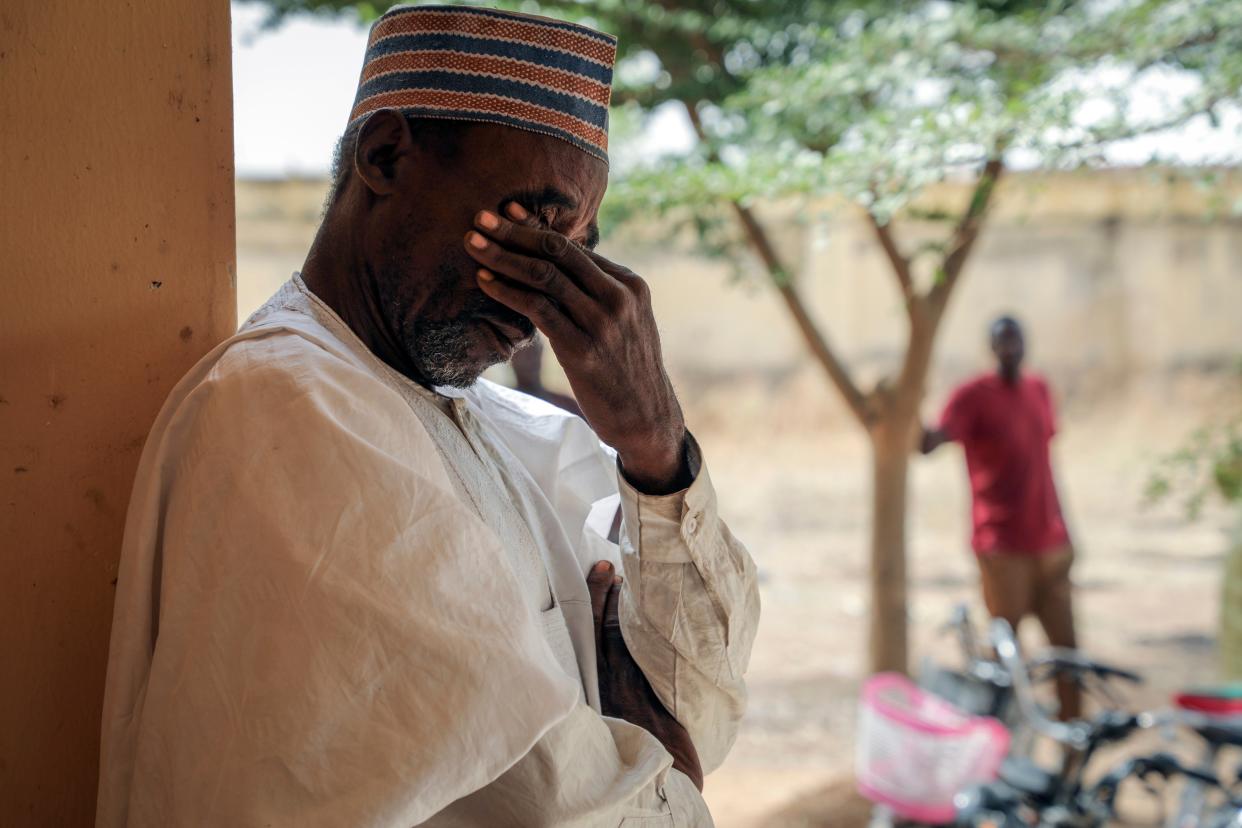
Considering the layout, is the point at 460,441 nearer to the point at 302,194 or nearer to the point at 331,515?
the point at 331,515

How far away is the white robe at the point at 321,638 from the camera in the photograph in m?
1.23

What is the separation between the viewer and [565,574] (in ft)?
6.22

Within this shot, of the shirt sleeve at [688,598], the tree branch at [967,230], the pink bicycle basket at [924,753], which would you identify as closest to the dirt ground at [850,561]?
the pink bicycle basket at [924,753]

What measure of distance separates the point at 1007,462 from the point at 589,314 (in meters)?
5.16

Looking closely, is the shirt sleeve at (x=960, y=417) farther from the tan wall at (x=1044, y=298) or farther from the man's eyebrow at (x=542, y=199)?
the tan wall at (x=1044, y=298)

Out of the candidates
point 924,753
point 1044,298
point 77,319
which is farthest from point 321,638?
point 1044,298

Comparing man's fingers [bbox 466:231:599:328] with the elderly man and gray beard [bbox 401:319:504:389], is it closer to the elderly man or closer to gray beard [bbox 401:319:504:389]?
the elderly man

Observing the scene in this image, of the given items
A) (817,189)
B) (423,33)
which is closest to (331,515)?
(423,33)

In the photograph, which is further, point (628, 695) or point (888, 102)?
point (888, 102)

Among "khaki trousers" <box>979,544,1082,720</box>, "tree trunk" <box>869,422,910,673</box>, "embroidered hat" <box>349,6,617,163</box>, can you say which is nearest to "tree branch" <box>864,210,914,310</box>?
"tree trunk" <box>869,422,910,673</box>

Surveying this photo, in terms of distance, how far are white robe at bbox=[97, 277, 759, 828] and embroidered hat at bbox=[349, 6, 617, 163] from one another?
0.35 meters

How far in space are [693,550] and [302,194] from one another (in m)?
13.8

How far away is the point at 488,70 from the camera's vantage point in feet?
5.28

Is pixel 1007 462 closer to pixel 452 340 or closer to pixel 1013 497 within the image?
pixel 1013 497
